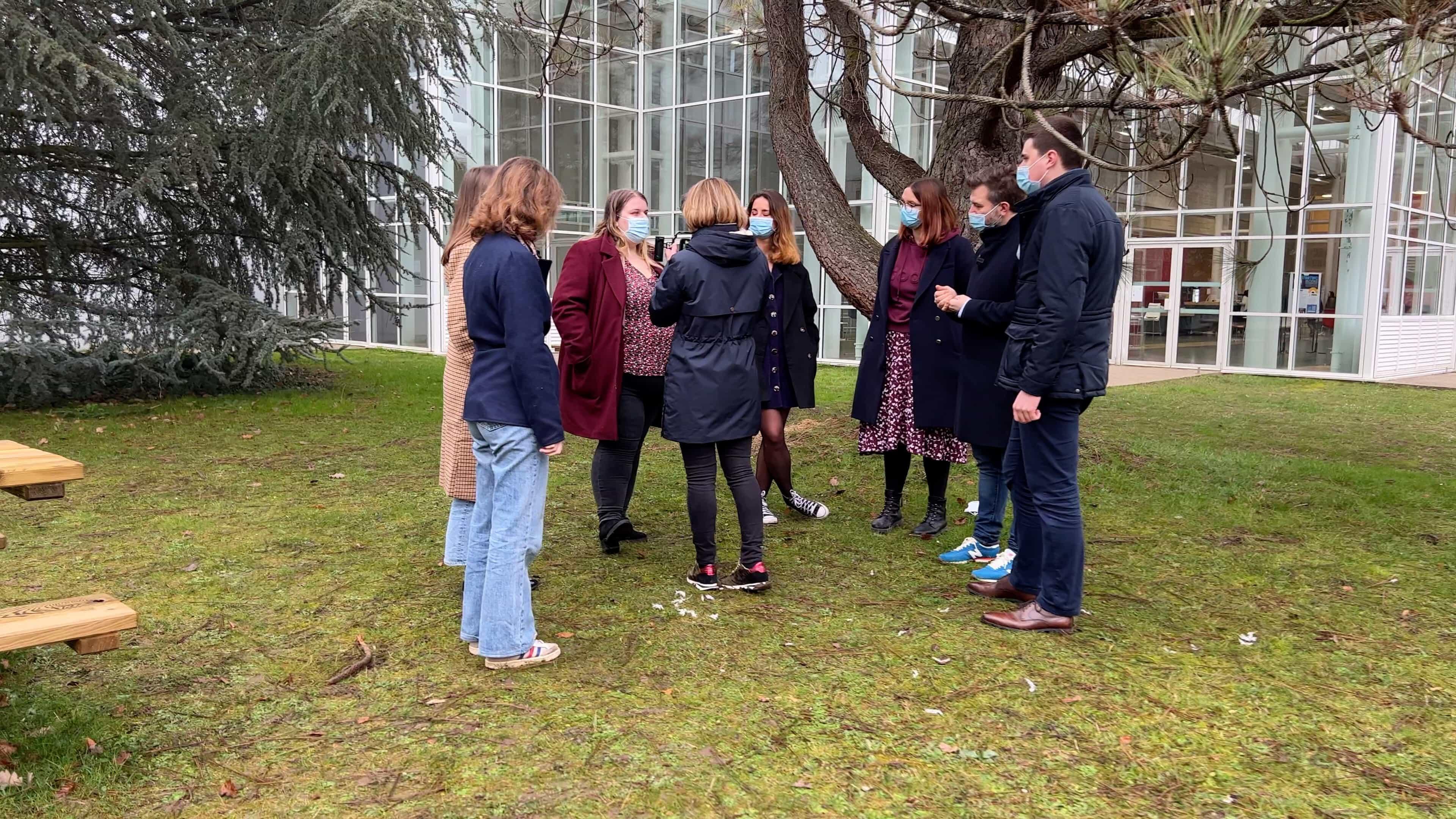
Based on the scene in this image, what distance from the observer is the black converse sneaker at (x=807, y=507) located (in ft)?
20.2

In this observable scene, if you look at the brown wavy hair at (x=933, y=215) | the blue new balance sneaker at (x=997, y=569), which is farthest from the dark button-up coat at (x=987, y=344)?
the blue new balance sneaker at (x=997, y=569)

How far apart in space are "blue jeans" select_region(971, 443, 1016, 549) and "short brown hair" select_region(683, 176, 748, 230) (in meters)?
1.61

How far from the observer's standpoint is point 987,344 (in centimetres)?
487

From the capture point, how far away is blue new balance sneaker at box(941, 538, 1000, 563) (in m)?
5.14

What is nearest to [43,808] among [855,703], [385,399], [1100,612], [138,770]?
[138,770]

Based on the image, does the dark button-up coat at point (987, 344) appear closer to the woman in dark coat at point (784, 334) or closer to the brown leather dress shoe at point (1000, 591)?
the brown leather dress shoe at point (1000, 591)

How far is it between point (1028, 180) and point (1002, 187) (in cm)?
56

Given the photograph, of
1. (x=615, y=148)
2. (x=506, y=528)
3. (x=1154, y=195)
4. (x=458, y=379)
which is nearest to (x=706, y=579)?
(x=506, y=528)

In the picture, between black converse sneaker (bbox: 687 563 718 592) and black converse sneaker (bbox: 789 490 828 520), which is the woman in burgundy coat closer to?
black converse sneaker (bbox: 687 563 718 592)

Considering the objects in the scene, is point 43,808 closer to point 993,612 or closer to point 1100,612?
point 993,612

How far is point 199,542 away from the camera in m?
5.45

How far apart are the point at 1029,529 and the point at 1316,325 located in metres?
15.5

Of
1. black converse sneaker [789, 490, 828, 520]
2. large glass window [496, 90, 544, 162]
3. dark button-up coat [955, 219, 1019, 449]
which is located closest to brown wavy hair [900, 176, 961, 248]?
dark button-up coat [955, 219, 1019, 449]

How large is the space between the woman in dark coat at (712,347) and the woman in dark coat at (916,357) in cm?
110
